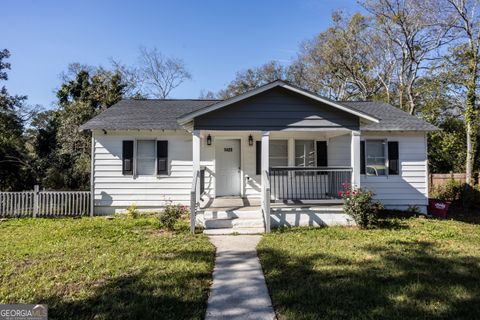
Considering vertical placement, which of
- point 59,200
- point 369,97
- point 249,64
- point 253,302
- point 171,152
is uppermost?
point 249,64

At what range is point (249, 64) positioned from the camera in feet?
104

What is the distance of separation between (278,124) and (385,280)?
16.4 feet

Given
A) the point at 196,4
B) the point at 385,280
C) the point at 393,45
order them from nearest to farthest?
the point at 385,280 < the point at 196,4 < the point at 393,45

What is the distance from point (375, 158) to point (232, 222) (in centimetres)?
603

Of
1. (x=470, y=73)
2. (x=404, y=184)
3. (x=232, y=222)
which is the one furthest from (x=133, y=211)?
(x=470, y=73)

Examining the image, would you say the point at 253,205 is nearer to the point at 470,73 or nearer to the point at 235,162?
the point at 235,162

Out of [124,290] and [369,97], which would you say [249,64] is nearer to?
[369,97]

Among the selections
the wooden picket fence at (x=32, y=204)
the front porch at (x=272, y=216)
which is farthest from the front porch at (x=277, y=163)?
the wooden picket fence at (x=32, y=204)

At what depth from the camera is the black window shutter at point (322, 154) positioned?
10797 millimetres

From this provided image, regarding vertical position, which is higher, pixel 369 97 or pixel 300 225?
pixel 369 97

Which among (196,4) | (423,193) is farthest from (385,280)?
(196,4)

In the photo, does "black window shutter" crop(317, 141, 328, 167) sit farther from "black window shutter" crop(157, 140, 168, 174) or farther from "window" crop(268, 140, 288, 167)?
"black window shutter" crop(157, 140, 168, 174)

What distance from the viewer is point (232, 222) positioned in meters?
7.94

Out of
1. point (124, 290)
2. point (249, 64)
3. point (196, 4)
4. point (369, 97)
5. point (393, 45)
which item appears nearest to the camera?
point (124, 290)
